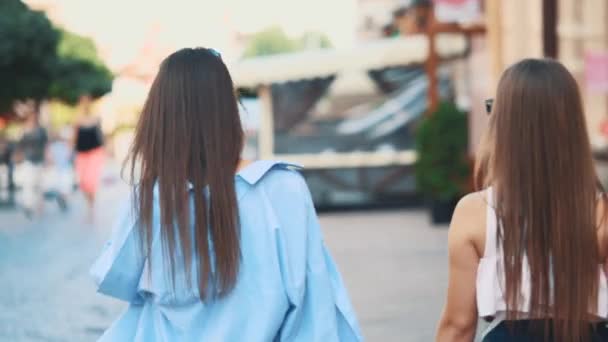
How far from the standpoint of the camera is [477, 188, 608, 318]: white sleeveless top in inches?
120

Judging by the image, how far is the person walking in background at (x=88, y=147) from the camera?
17328 mm

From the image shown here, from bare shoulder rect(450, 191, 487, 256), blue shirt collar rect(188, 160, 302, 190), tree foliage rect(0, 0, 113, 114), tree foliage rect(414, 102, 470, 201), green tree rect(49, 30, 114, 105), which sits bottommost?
green tree rect(49, 30, 114, 105)

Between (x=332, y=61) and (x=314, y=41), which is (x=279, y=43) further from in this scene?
(x=332, y=61)

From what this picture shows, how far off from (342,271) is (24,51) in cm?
1765

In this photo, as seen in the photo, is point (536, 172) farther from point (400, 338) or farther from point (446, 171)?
point (446, 171)

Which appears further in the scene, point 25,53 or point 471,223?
point 25,53

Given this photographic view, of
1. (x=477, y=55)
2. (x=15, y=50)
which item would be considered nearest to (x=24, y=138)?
(x=15, y=50)

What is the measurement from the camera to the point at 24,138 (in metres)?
22.7

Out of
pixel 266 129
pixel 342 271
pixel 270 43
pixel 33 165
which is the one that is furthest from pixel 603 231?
pixel 270 43

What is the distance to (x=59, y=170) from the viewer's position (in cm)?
2081

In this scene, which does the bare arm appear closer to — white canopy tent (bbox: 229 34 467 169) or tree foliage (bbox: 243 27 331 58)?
white canopy tent (bbox: 229 34 467 169)

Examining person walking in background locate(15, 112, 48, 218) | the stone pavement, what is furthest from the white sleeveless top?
person walking in background locate(15, 112, 48, 218)

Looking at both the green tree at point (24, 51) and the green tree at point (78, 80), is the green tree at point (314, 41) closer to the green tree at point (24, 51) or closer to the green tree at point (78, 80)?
the green tree at point (24, 51)

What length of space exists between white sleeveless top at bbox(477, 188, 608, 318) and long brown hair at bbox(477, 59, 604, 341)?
0.01 meters
